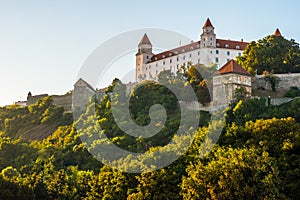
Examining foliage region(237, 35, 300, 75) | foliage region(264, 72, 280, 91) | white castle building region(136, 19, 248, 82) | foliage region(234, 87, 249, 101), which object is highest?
white castle building region(136, 19, 248, 82)

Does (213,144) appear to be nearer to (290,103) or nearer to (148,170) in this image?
(148,170)

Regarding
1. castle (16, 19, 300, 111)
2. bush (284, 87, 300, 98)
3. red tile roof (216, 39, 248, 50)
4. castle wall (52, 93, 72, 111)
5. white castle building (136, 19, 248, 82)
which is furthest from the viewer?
red tile roof (216, 39, 248, 50)

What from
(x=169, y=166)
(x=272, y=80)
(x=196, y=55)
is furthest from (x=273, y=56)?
(x=169, y=166)

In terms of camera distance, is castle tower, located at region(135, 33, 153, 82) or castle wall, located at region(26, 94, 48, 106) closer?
castle wall, located at region(26, 94, 48, 106)

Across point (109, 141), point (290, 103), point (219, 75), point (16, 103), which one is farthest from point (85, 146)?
point (16, 103)

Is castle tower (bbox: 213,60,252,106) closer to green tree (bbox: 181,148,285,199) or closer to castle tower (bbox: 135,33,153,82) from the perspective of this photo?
green tree (bbox: 181,148,285,199)

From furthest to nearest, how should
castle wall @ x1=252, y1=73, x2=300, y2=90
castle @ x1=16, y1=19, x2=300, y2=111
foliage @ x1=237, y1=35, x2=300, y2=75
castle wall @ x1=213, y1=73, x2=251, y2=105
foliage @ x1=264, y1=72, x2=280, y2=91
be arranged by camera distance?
foliage @ x1=237, y1=35, x2=300, y2=75 < castle @ x1=16, y1=19, x2=300, y2=111 < castle wall @ x1=252, y1=73, x2=300, y2=90 < foliage @ x1=264, y1=72, x2=280, y2=91 < castle wall @ x1=213, y1=73, x2=251, y2=105

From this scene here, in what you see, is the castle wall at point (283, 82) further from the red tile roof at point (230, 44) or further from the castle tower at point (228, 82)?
the red tile roof at point (230, 44)

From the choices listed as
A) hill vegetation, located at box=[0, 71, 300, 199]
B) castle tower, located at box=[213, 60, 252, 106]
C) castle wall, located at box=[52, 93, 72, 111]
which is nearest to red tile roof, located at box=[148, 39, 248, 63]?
castle wall, located at box=[52, 93, 72, 111]

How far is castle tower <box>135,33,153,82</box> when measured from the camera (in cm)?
8491

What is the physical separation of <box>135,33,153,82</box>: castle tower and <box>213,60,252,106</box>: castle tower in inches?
1082

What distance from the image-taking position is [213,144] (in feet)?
124

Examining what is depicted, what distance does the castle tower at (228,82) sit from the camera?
181 feet

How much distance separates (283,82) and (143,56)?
3066 centimetres
